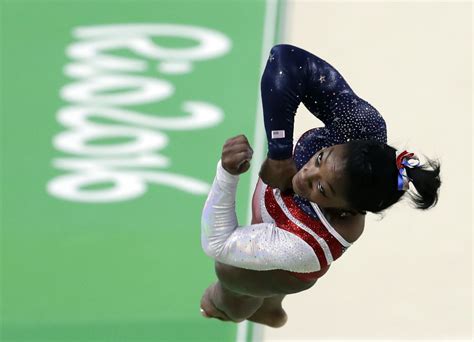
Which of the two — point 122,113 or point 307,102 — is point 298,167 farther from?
point 122,113

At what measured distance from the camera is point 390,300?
11.4ft

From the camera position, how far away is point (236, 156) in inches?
80.4

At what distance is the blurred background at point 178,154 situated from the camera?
3.37 meters

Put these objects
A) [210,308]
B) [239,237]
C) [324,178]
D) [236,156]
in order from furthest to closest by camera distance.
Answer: [210,308]
[239,237]
[236,156]
[324,178]

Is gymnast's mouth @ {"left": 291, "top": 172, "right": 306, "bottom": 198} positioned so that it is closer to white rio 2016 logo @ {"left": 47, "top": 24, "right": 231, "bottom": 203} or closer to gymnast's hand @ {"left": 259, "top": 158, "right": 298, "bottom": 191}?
gymnast's hand @ {"left": 259, "top": 158, "right": 298, "bottom": 191}

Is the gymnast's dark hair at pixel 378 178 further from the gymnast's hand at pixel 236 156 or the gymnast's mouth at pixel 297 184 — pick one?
the gymnast's hand at pixel 236 156

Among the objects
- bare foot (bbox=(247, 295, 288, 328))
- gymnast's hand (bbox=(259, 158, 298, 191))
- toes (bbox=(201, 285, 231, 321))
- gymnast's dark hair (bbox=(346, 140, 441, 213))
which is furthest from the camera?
bare foot (bbox=(247, 295, 288, 328))

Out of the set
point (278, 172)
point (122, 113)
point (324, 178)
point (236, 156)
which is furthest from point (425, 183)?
point (122, 113)

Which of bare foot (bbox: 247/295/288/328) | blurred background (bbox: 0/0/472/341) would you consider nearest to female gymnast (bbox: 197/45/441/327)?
bare foot (bbox: 247/295/288/328)

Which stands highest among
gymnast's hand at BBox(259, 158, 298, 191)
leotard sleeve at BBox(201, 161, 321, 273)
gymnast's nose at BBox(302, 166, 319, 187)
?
gymnast's nose at BBox(302, 166, 319, 187)

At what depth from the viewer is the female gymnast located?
6.39 ft

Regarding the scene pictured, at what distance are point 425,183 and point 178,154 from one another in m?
2.02

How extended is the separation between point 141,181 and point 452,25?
1.88 m

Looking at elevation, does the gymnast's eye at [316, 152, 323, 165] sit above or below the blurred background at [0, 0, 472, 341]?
above
